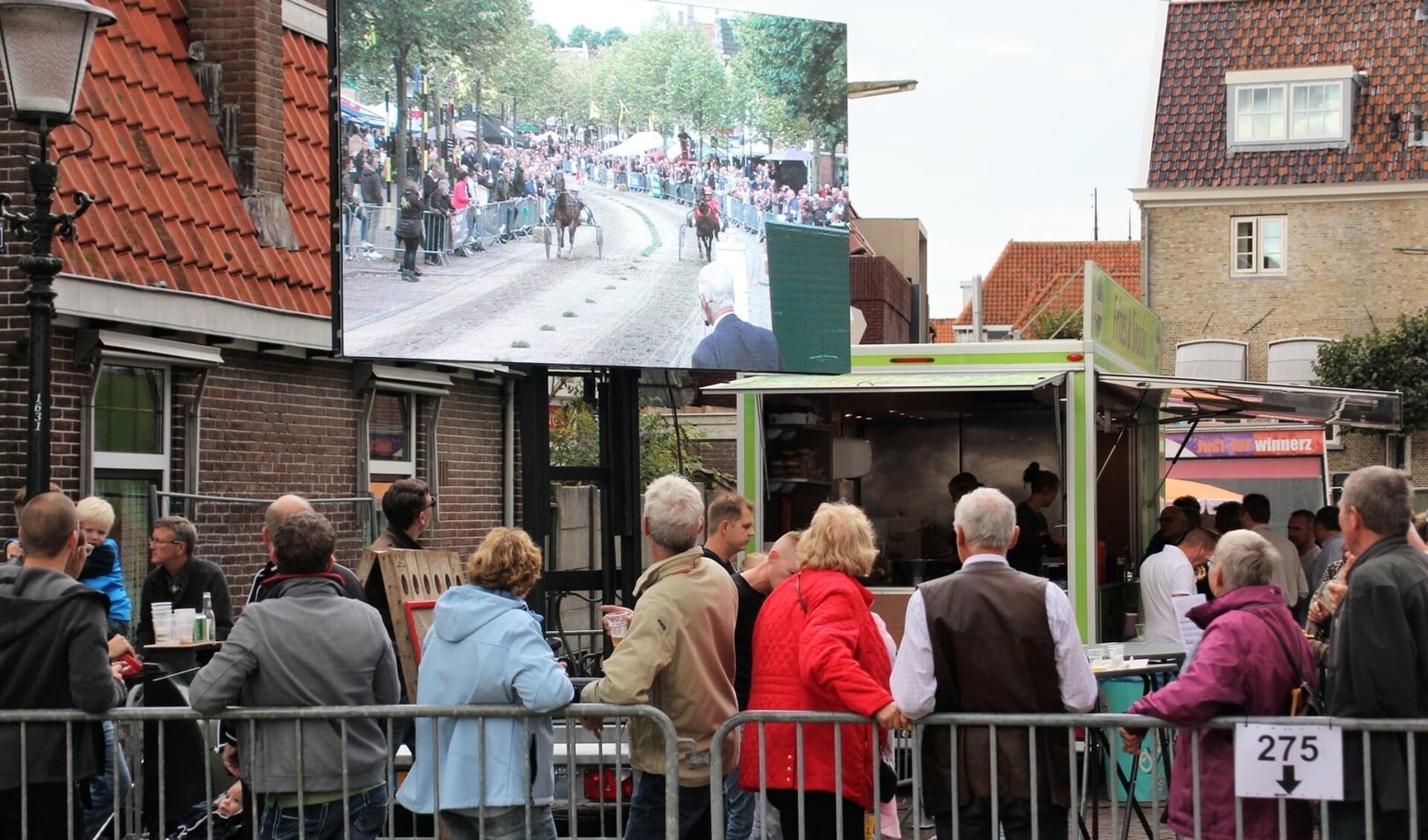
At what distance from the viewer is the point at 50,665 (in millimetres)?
6320

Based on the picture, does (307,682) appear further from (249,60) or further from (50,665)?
(249,60)

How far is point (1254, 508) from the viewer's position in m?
14.1

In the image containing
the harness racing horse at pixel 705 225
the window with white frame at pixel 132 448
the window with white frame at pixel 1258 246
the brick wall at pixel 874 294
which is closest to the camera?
the harness racing horse at pixel 705 225

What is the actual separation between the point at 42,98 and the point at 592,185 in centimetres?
335

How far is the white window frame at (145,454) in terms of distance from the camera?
11789 mm

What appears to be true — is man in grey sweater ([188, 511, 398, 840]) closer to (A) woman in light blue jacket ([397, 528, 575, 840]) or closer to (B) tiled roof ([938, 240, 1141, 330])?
(A) woman in light blue jacket ([397, 528, 575, 840])

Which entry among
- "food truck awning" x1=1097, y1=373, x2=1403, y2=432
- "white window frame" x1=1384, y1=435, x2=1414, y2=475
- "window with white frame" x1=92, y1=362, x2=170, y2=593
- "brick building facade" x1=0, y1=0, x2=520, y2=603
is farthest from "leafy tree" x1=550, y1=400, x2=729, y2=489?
"white window frame" x1=1384, y1=435, x2=1414, y2=475

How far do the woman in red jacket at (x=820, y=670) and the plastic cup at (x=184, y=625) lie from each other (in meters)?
3.98

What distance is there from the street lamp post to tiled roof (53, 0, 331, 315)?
10.3 ft

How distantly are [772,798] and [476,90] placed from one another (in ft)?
16.1

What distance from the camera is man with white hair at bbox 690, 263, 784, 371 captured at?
1050cm

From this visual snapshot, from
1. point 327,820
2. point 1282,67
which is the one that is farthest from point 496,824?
point 1282,67

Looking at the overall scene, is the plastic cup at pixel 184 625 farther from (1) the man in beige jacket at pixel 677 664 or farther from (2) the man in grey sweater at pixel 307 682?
(1) the man in beige jacket at pixel 677 664

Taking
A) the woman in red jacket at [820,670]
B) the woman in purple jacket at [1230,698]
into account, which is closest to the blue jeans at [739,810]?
the woman in red jacket at [820,670]
